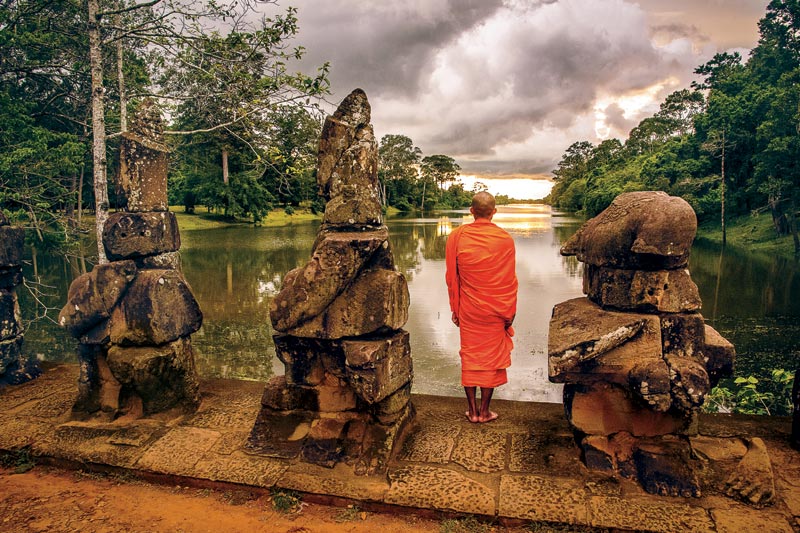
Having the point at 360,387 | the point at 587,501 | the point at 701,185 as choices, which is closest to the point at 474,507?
the point at 587,501

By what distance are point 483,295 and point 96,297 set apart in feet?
9.22

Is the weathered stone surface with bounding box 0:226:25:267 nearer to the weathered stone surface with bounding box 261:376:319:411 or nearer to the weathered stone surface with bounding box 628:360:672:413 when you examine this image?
the weathered stone surface with bounding box 261:376:319:411

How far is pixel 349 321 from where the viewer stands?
3.11 meters

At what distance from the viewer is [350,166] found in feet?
10.6

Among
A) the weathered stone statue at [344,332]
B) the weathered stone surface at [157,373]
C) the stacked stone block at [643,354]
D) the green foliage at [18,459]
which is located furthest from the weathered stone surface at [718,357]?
the green foliage at [18,459]

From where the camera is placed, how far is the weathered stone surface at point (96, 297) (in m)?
3.56

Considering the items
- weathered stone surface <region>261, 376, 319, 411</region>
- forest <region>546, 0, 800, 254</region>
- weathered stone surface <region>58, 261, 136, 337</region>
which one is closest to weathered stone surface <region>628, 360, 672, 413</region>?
weathered stone surface <region>261, 376, 319, 411</region>

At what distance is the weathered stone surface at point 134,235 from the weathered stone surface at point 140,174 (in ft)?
0.25

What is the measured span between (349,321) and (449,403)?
1.20 meters

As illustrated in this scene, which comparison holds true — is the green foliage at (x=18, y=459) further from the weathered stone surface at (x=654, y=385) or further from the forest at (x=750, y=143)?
the forest at (x=750, y=143)

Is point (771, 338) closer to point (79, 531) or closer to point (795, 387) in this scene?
point (795, 387)

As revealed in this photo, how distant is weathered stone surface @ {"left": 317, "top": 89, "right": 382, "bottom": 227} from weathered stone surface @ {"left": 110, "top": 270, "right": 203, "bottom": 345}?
4.55 feet

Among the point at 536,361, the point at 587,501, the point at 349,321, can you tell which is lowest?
the point at 536,361

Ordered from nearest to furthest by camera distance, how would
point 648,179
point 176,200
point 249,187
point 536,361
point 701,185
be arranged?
point 536,361
point 701,185
point 648,179
point 249,187
point 176,200
